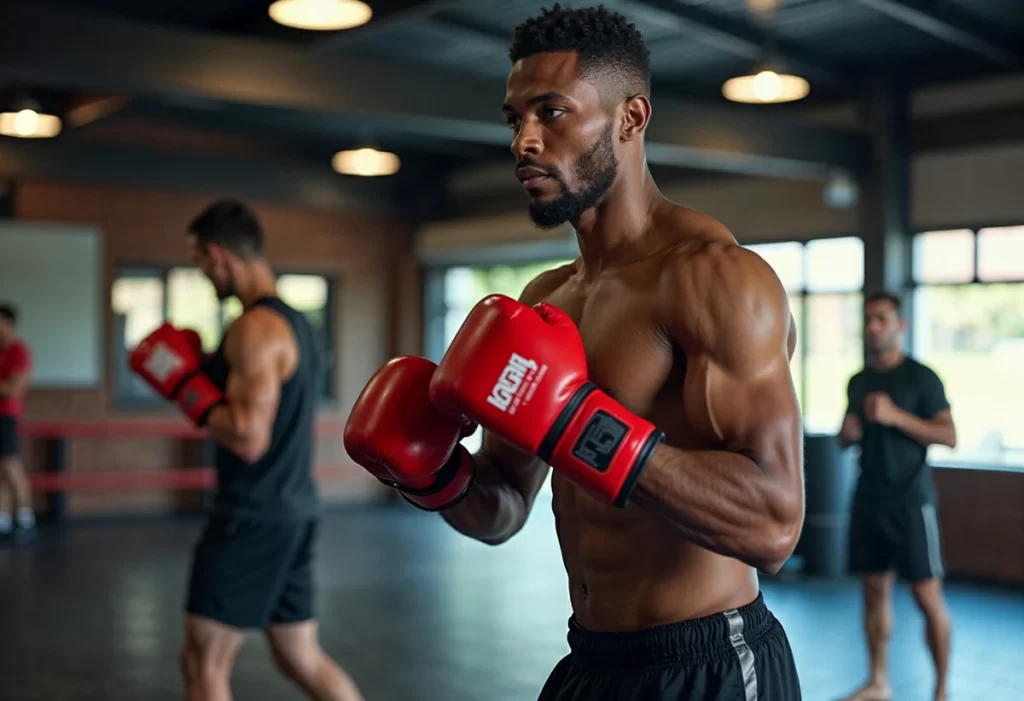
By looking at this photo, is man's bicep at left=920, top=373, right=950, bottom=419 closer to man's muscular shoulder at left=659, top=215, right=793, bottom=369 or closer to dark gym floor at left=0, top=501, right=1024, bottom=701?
dark gym floor at left=0, top=501, right=1024, bottom=701

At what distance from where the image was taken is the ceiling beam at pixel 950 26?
5.38 meters

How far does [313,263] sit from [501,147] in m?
1.88

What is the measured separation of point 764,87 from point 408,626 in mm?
2769

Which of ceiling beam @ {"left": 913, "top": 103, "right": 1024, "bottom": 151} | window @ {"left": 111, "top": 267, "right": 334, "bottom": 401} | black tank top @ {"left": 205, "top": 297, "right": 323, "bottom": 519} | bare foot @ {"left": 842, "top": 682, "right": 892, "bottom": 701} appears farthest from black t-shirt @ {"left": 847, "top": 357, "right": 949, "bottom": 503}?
window @ {"left": 111, "top": 267, "right": 334, "bottom": 401}

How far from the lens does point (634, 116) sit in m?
1.56

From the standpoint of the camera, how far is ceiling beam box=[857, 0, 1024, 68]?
5379mm

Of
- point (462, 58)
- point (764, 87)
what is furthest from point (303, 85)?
point (764, 87)

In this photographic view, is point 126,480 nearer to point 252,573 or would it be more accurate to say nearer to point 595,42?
point 252,573

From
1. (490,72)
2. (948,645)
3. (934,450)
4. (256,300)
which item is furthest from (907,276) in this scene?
(256,300)

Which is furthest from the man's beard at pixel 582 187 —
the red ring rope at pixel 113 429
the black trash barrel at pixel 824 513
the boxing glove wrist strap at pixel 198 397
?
the red ring rope at pixel 113 429

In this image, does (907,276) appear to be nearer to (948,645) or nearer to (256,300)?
(948,645)

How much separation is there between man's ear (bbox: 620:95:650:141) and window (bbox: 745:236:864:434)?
5.67 metres

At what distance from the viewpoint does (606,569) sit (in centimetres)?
156

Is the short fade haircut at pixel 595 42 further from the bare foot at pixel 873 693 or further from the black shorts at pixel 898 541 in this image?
the bare foot at pixel 873 693
